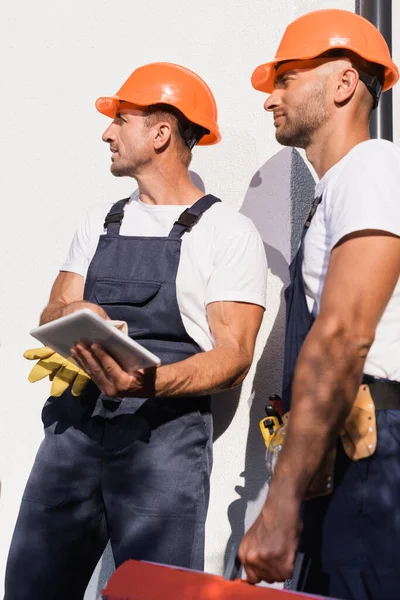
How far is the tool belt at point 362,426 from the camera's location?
6.06ft

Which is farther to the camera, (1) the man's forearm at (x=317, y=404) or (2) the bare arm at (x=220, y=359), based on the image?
(2) the bare arm at (x=220, y=359)

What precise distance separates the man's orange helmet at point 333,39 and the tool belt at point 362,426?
38.6 inches

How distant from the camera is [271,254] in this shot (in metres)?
3.05

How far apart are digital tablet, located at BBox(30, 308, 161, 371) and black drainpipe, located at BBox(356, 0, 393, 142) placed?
1669 mm

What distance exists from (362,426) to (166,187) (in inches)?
55.1

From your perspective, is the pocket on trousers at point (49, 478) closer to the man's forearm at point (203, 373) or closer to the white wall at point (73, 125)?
the man's forearm at point (203, 373)

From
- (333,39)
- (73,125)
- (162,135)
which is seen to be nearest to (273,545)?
(333,39)

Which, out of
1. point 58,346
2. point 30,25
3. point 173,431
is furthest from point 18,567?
point 30,25

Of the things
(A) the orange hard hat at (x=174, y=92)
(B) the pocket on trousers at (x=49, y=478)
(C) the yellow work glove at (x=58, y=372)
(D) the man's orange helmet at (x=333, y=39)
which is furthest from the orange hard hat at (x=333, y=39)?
(B) the pocket on trousers at (x=49, y=478)

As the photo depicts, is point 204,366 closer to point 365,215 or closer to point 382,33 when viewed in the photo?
point 365,215

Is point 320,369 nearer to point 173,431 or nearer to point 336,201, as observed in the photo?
point 336,201

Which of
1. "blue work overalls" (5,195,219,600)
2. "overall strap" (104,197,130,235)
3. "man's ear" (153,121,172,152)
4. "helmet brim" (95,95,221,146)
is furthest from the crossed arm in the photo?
"helmet brim" (95,95,221,146)

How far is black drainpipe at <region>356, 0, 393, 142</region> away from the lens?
11.0 ft

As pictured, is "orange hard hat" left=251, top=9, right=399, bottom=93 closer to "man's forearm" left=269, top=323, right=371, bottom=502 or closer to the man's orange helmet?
the man's orange helmet
